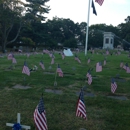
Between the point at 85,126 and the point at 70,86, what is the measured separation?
480 cm

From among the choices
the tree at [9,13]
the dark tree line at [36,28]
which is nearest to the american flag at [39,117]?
the dark tree line at [36,28]

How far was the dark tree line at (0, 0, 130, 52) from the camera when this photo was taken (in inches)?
1581

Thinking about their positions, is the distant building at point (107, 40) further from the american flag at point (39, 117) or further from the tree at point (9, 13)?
the american flag at point (39, 117)

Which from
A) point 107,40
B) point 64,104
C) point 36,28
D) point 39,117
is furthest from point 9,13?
point 107,40

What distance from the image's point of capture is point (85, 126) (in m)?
5.96

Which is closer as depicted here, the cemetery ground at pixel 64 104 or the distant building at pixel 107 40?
the cemetery ground at pixel 64 104

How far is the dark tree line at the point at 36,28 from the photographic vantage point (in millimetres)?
40156

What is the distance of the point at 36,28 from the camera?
54.9m

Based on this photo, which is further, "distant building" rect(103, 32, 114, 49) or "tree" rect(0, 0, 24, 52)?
"distant building" rect(103, 32, 114, 49)

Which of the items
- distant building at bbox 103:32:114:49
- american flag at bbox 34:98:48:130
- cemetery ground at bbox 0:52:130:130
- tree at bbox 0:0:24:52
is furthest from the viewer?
distant building at bbox 103:32:114:49

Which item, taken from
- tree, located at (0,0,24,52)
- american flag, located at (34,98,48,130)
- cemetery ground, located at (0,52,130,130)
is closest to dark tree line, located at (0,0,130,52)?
tree, located at (0,0,24,52)

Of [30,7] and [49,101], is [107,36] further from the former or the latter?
[49,101]

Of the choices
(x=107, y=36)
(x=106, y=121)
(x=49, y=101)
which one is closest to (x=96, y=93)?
(x=49, y=101)

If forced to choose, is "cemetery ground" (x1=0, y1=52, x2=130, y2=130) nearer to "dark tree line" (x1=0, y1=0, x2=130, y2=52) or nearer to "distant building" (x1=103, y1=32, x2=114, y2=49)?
"dark tree line" (x1=0, y1=0, x2=130, y2=52)
